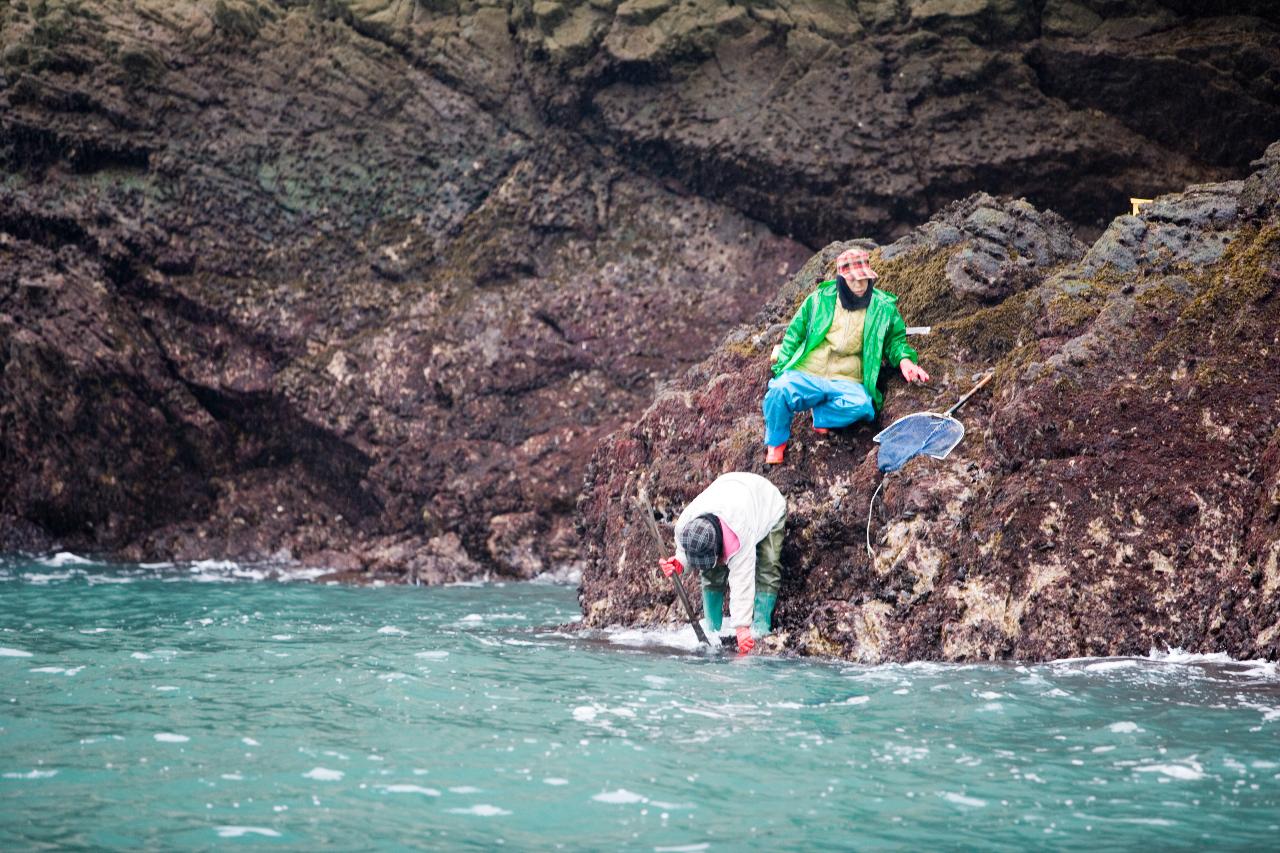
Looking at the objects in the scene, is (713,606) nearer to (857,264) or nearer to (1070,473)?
(1070,473)

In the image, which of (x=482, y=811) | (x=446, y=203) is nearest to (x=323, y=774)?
(x=482, y=811)

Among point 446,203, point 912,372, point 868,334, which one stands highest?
point 446,203

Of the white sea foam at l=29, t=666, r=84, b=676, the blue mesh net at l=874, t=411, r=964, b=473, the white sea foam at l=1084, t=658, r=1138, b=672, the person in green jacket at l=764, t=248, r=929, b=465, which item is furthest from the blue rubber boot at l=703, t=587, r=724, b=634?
the white sea foam at l=29, t=666, r=84, b=676

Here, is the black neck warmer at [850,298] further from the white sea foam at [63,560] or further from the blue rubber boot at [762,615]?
the white sea foam at [63,560]

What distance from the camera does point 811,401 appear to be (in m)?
9.43

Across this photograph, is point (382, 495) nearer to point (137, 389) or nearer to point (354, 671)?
point (137, 389)

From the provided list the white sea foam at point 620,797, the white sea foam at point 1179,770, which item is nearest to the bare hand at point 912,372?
the white sea foam at point 1179,770

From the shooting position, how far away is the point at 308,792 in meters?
5.35

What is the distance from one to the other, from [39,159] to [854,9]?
1208 centimetres

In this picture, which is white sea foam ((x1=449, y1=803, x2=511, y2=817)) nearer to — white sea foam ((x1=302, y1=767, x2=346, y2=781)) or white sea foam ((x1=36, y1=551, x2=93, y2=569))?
white sea foam ((x1=302, y1=767, x2=346, y2=781))

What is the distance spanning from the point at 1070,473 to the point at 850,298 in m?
2.21

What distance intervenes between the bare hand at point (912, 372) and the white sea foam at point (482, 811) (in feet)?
17.6

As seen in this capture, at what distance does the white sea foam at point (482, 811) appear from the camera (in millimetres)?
5129

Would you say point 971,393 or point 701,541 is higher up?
point 971,393
